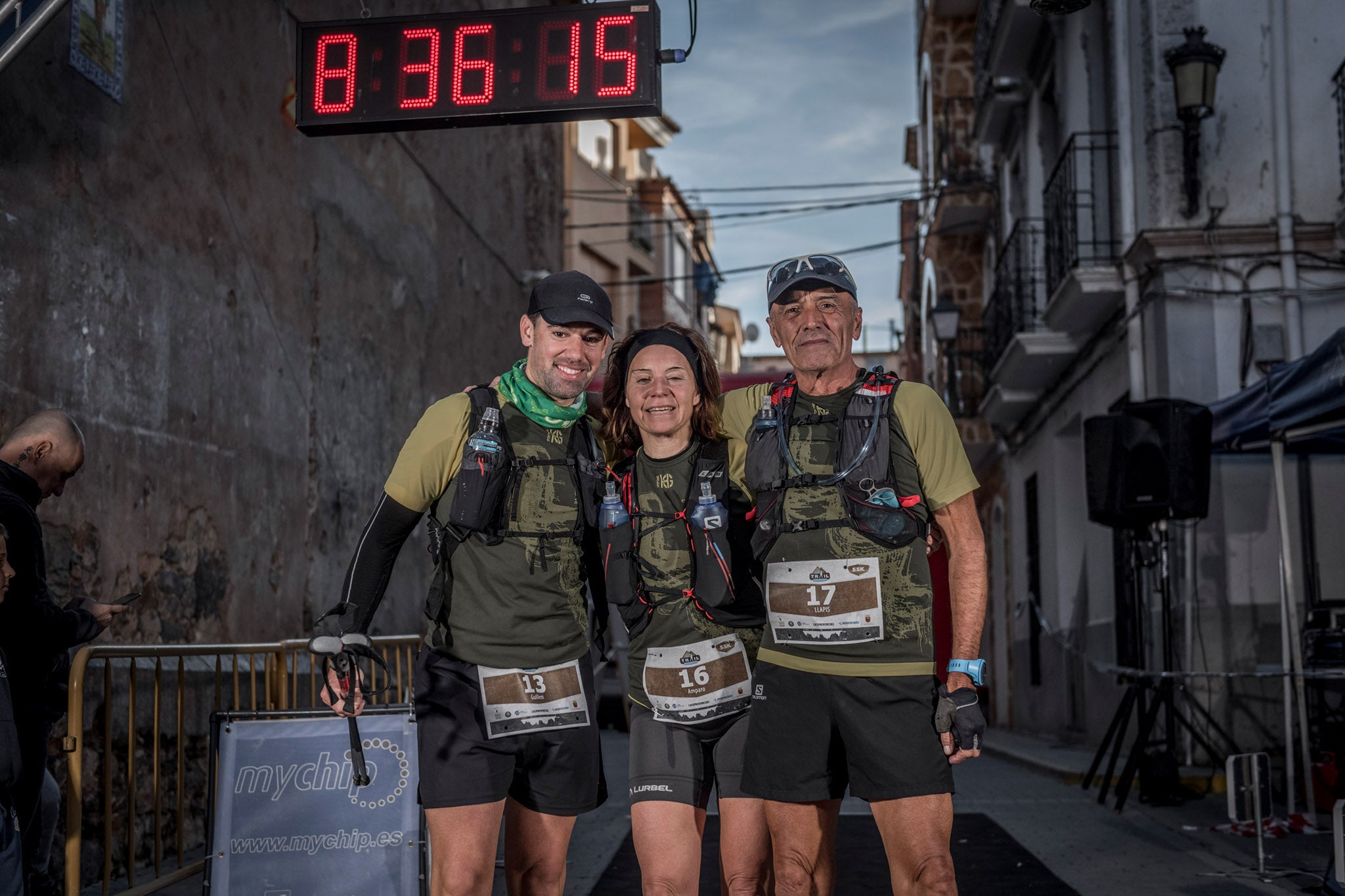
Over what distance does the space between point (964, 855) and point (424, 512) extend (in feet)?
15.6

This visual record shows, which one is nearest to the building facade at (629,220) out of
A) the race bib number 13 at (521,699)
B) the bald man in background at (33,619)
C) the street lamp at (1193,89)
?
the street lamp at (1193,89)

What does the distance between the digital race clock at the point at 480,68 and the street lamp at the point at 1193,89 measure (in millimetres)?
5846

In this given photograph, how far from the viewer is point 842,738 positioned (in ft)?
12.7

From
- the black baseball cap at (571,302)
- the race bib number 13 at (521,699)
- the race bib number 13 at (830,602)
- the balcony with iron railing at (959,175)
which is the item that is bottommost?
the race bib number 13 at (521,699)

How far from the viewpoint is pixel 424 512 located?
164 inches

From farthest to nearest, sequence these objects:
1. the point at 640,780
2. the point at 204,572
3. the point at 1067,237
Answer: the point at 1067,237
the point at 204,572
the point at 640,780

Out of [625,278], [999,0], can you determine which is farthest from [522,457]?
[625,278]

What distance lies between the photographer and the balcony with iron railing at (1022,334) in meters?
15.9

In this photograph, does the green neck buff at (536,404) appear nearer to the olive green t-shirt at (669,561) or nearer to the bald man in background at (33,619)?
the olive green t-shirt at (669,561)

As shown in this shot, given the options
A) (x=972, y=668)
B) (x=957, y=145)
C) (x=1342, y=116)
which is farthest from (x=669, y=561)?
(x=957, y=145)

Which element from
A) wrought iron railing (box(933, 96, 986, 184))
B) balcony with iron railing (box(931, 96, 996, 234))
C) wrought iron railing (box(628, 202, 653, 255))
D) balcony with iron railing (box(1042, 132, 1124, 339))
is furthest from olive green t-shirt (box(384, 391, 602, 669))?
wrought iron railing (box(628, 202, 653, 255))

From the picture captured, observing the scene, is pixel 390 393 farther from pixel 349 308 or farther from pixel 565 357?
pixel 565 357

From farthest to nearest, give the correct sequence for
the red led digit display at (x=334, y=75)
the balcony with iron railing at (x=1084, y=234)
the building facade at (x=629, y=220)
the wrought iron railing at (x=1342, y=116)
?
the building facade at (x=629, y=220) → the balcony with iron railing at (x=1084, y=234) → the wrought iron railing at (x=1342, y=116) → the red led digit display at (x=334, y=75)

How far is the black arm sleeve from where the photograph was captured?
399 centimetres
